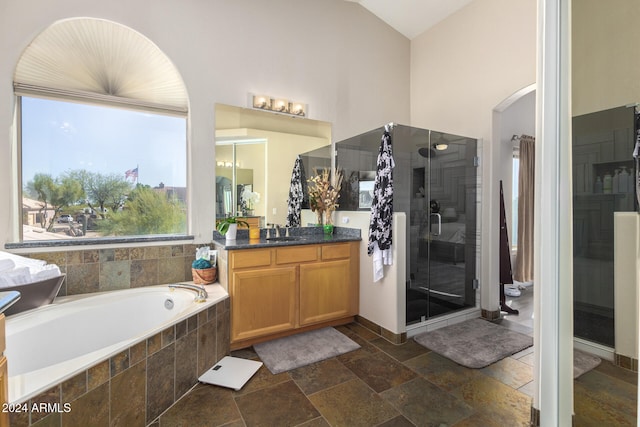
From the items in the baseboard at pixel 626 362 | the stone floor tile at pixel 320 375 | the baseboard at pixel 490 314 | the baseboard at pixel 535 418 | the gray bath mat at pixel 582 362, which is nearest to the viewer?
the baseboard at pixel 626 362

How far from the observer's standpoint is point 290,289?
8.95 ft

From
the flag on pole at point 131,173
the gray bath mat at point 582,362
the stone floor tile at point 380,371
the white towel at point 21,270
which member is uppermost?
the flag on pole at point 131,173

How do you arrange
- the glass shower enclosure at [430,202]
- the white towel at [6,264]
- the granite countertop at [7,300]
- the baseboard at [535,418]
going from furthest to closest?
the glass shower enclosure at [430,202]
the white towel at [6,264]
the baseboard at [535,418]
the granite countertop at [7,300]

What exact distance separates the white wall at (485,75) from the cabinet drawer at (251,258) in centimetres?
251

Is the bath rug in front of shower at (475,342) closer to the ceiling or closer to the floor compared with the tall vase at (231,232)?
A: closer to the floor

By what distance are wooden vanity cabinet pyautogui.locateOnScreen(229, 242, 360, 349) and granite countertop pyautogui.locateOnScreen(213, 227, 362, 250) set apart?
2.0 inches

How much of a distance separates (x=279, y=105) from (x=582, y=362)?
3.20m

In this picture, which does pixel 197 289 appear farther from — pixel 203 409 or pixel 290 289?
pixel 203 409

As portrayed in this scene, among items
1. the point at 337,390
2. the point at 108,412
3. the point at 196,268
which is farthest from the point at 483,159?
the point at 108,412

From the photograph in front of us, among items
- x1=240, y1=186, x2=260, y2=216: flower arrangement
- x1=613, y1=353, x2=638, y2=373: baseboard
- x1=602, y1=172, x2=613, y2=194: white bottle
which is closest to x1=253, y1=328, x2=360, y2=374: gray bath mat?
x1=240, y1=186, x2=260, y2=216: flower arrangement

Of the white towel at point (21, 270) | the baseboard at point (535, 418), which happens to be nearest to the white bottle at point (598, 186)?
the baseboard at point (535, 418)

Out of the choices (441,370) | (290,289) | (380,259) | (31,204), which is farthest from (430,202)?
(31,204)

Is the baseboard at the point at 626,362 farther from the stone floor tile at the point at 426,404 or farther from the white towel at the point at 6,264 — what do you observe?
the white towel at the point at 6,264

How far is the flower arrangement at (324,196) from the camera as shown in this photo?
3.42 meters
